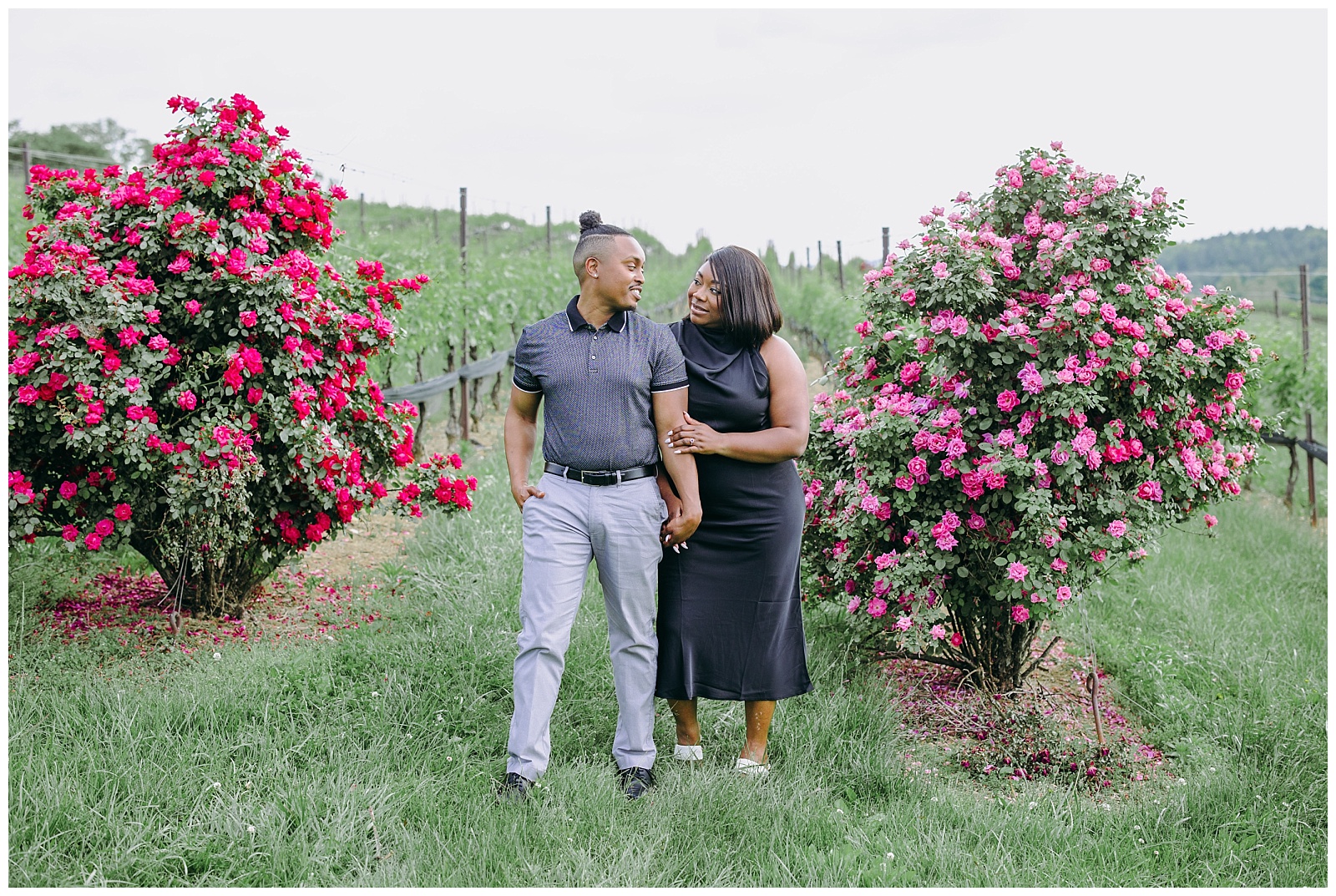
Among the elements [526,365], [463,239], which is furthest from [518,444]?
[463,239]

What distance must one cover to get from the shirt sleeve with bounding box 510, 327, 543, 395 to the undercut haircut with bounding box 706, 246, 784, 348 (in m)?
0.59

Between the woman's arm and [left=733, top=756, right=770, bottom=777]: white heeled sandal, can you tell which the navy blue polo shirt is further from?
[left=733, top=756, right=770, bottom=777]: white heeled sandal

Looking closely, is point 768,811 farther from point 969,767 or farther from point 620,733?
point 969,767

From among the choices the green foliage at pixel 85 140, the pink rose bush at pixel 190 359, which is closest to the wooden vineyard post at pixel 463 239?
the pink rose bush at pixel 190 359

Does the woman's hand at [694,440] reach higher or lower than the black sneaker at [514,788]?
higher

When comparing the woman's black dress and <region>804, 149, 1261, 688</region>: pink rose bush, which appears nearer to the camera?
the woman's black dress

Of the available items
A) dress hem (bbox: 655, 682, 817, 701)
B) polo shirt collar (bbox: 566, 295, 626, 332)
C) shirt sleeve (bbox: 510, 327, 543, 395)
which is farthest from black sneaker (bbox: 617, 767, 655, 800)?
polo shirt collar (bbox: 566, 295, 626, 332)

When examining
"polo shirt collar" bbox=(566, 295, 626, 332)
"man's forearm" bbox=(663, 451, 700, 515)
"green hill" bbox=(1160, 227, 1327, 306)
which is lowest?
"man's forearm" bbox=(663, 451, 700, 515)

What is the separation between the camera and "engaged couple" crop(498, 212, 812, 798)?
9.83ft

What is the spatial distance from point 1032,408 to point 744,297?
4.12 ft

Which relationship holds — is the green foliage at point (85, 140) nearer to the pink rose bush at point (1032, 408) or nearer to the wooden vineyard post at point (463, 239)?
the wooden vineyard post at point (463, 239)

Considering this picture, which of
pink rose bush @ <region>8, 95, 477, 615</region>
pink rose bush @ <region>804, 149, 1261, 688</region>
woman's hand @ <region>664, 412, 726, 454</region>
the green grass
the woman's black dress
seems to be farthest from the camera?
pink rose bush @ <region>8, 95, 477, 615</region>

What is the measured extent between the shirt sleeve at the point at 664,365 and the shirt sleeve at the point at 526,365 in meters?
0.36

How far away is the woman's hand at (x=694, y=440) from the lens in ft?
9.87
